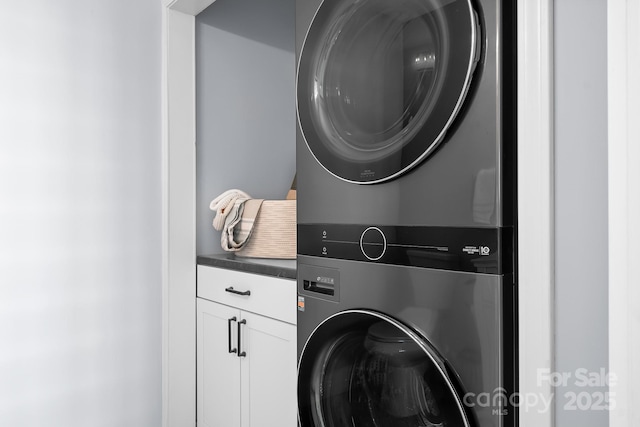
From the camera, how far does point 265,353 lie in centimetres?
158

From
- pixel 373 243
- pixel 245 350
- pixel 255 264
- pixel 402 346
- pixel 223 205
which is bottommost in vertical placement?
pixel 245 350

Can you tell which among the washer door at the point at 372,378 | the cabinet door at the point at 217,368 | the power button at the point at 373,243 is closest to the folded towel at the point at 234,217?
the cabinet door at the point at 217,368

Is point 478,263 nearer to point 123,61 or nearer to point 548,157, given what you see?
point 548,157

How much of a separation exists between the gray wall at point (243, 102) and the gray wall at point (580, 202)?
1.61 metres

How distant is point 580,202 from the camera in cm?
75

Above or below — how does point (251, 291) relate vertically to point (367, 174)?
below

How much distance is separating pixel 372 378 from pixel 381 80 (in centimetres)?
74

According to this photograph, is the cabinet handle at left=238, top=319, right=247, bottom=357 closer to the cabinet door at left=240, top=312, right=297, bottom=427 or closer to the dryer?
the cabinet door at left=240, top=312, right=297, bottom=427

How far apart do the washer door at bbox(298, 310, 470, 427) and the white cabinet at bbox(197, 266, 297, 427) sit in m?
0.22

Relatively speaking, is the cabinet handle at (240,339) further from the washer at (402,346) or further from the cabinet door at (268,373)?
the washer at (402,346)

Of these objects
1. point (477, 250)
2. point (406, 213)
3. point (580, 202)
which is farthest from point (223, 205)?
point (580, 202)

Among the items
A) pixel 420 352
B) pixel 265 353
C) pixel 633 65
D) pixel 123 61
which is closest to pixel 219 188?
pixel 123 61

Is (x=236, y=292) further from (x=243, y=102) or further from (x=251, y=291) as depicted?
(x=243, y=102)

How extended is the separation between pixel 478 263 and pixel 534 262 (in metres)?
0.10
